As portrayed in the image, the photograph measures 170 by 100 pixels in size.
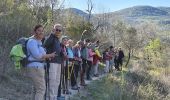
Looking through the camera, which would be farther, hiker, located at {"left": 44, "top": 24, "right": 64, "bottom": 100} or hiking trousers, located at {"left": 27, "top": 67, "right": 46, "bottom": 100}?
hiker, located at {"left": 44, "top": 24, "right": 64, "bottom": 100}

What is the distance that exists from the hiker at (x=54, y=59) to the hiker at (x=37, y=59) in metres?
0.95

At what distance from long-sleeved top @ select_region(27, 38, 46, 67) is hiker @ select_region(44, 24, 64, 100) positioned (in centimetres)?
113

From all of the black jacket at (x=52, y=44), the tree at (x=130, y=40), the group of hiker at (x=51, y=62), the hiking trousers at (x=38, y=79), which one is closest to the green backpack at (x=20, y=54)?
the group of hiker at (x=51, y=62)

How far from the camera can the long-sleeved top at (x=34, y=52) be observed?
31.7 feet

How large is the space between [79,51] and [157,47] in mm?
62594

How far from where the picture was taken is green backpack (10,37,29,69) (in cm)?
956

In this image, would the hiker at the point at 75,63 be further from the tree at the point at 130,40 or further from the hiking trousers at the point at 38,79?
the tree at the point at 130,40

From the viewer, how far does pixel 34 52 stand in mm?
9664

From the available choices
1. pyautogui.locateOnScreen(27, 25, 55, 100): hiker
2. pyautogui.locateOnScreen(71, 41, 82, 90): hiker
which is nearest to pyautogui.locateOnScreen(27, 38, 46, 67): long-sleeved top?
pyautogui.locateOnScreen(27, 25, 55, 100): hiker

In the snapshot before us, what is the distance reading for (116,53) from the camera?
29484 mm

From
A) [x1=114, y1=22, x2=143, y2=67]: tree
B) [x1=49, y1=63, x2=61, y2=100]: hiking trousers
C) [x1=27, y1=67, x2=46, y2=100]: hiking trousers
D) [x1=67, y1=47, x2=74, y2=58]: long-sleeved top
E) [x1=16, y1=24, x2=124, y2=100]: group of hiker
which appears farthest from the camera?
[x1=114, y1=22, x2=143, y2=67]: tree

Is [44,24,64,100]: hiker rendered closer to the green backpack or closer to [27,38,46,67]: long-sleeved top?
[27,38,46,67]: long-sleeved top

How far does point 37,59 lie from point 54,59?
1.61 m

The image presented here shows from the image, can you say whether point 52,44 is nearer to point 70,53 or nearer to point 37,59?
point 37,59
